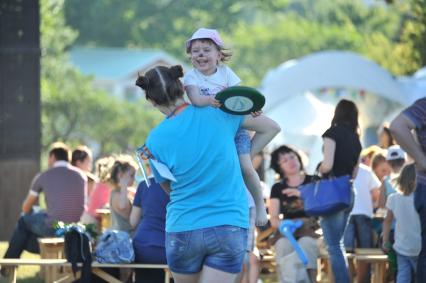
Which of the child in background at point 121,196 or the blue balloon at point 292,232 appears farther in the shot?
the child in background at point 121,196

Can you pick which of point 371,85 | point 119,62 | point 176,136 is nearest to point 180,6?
point 119,62

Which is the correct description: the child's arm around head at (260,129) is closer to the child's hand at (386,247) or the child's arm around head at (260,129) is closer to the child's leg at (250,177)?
the child's leg at (250,177)

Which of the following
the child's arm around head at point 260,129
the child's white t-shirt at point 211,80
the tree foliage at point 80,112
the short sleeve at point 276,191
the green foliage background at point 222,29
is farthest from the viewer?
the green foliage background at point 222,29

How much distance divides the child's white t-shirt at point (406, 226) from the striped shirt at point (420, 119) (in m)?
2.28

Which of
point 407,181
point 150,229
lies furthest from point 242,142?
point 150,229

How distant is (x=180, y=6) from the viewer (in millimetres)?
79125

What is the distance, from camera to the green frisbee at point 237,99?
272 inches

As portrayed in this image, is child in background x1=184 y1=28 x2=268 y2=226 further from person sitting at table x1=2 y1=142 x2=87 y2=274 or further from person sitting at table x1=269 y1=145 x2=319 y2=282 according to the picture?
person sitting at table x1=2 y1=142 x2=87 y2=274

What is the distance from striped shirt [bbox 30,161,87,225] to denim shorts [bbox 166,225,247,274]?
6544mm

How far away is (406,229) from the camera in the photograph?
10.3 metres

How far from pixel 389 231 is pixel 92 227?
2.59 meters

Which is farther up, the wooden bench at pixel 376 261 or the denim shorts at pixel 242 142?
the denim shorts at pixel 242 142

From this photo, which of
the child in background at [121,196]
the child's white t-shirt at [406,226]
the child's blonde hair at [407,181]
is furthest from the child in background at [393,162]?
the child in background at [121,196]

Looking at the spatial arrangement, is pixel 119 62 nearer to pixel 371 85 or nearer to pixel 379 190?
pixel 371 85
